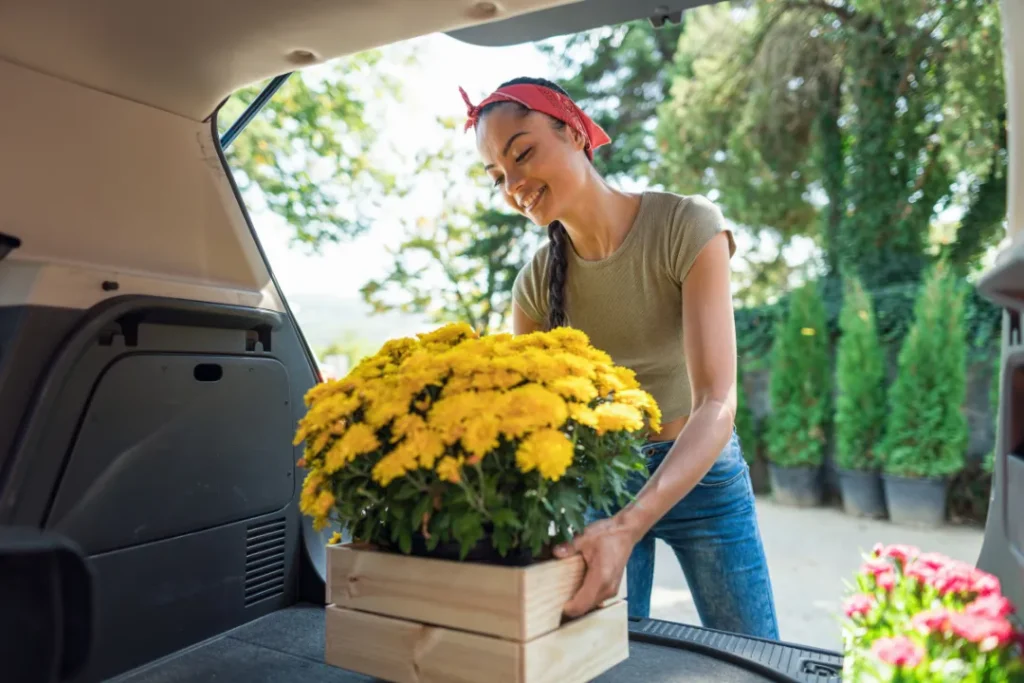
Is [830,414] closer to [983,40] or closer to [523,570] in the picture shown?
[983,40]

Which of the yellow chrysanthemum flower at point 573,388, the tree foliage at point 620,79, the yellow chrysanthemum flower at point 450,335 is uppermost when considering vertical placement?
the tree foliage at point 620,79

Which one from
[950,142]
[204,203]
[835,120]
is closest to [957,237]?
[950,142]

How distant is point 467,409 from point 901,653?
55 centimetres

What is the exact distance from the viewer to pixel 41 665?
1188mm

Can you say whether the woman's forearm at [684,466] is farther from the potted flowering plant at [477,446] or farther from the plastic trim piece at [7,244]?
the plastic trim piece at [7,244]

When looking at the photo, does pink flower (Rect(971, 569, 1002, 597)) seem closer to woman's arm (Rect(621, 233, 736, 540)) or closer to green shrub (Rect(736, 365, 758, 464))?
woman's arm (Rect(621, 233, 736, 540))

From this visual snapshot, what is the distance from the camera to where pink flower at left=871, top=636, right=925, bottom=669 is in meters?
0.74

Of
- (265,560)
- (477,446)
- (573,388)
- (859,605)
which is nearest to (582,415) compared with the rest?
(573,388)

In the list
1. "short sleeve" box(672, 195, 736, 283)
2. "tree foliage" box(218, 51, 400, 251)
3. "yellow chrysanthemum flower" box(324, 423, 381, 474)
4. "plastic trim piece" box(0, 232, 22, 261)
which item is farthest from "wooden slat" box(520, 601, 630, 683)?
"tree foliage" box(218, 51, 400, 251)

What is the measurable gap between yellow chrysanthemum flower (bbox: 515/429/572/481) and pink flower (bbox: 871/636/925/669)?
39cm

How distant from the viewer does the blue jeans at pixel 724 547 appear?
1504 mm

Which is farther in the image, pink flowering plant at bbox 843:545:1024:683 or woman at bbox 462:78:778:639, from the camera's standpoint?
woman at bbox 462:78:778:639

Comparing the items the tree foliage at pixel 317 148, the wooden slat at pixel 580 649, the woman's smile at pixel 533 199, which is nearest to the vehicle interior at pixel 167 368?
the wooden slat at pixel 580 649

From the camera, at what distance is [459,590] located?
3.22 feet
